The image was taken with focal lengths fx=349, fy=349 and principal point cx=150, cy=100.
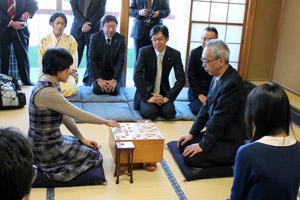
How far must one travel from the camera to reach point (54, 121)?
246cm

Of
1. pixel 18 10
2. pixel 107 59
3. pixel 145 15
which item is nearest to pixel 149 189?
pixel 107 59

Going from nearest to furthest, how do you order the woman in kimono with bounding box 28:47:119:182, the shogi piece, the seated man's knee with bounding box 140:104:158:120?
1. the woman in kimono with bounding box 28:47:119:182
2. the shogi piece
3. the seated man's knee with bounding box 140:104:158:120

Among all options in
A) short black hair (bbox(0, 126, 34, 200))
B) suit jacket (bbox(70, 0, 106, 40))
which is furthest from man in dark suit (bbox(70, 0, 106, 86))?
short black hair (bbox(0, 126, 34, 200))

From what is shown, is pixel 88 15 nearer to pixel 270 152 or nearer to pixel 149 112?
pixel 149 112

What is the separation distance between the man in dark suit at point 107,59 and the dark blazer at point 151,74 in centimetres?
55

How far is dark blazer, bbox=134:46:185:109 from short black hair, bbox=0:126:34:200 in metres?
3.02

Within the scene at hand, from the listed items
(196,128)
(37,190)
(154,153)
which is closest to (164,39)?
(196,128)

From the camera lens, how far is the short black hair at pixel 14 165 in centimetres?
84

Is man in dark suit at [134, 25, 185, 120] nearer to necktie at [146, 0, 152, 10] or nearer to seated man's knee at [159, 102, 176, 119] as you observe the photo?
seated man's knee at [159, 102, 176, 119]

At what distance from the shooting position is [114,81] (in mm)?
4473

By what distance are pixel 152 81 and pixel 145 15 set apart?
115cm

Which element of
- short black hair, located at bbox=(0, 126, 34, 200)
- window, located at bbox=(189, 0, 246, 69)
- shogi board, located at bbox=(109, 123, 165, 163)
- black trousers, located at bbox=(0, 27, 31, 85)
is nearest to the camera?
short black hair, located at bbox=(0, 126, 34, 200)

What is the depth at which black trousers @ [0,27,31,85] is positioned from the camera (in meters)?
4.56

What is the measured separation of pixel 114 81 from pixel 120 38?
581mm
